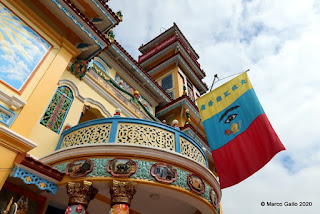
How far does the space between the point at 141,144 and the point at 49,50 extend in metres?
3.68

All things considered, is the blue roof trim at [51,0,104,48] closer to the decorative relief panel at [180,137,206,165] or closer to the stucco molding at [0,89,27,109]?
the stucco molding at [0,89,27,109]

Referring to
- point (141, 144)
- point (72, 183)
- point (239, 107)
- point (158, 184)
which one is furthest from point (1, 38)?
point (239, 107)

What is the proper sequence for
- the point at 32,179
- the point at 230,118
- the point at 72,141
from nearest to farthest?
the point at 32,179 < the point at 72,141 < the point at 230,118

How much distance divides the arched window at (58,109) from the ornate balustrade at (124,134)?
489mm

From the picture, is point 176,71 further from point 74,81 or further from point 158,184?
point 158,184

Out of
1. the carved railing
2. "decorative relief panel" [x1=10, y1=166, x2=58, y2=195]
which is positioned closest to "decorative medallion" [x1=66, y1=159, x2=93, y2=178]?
"decorative relief panel" [x1=10, y1=166, x2=58, y2=195]

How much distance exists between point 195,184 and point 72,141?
351 centimetres

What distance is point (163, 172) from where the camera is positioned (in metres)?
6.35

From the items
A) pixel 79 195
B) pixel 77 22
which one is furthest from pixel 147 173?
pixel 77 22

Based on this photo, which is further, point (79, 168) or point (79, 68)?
point (79, 68)

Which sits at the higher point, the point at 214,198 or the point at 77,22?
the point at 77,22

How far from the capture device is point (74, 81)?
8977mm

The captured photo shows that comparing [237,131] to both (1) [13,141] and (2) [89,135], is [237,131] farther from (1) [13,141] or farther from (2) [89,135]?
(1) [13,141]

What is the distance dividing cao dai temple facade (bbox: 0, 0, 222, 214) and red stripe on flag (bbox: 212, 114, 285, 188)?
64cm
